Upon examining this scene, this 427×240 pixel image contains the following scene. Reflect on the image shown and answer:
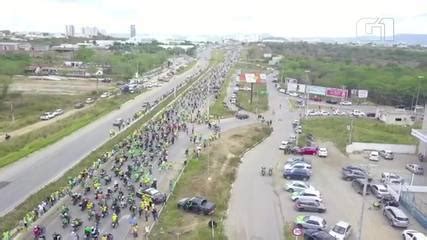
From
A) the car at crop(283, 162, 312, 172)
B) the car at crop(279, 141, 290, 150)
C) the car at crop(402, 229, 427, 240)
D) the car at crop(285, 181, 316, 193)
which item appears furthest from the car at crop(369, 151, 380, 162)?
the car at crop(402, 229, 427, 240)

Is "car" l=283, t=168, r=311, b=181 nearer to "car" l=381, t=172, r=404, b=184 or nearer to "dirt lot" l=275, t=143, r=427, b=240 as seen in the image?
"dirt lot" l=275, t=143, r=427, b=240

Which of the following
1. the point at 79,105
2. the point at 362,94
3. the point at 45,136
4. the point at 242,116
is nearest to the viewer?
the point at 45,136

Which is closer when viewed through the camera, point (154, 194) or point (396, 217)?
point (396, 217)

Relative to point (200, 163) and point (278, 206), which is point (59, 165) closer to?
point (200, 163)

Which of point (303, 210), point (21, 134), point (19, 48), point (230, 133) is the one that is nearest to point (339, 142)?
point (230, 133)

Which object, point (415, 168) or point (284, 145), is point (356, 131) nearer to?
point (284, 145)

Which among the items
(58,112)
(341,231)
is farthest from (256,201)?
(58,112)

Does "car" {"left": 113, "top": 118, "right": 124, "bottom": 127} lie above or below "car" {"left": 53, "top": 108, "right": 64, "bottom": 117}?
below
